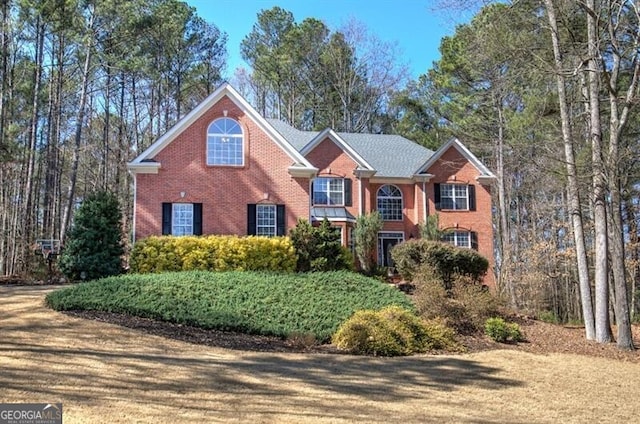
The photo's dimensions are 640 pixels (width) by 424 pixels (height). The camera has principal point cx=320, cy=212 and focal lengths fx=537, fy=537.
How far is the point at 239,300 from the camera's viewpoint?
13.2m

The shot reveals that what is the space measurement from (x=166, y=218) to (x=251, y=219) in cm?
286

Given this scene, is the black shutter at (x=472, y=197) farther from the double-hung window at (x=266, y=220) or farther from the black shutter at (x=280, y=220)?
the double-hung window at (x=266, y=220)

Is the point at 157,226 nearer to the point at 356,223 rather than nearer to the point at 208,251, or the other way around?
the point at 208,251

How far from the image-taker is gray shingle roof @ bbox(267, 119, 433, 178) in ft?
88.3

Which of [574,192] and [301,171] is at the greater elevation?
[301,171]

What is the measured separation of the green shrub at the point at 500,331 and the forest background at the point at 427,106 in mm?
2426

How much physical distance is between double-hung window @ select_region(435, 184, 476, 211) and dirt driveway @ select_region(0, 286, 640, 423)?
15.6 m

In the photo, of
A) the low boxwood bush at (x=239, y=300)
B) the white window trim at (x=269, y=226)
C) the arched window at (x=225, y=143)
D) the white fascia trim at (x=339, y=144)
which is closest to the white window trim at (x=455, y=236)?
the white fascia trim at (x=339, y=144)

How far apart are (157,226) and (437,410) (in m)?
13.2

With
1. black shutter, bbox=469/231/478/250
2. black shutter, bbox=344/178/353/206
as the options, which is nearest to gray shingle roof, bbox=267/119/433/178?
black shutter, bbox=344/178/353/206

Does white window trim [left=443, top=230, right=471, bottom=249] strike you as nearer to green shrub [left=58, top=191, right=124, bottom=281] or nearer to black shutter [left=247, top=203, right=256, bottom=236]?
black shutter [left=247, top=203, right=256, bottom=236]

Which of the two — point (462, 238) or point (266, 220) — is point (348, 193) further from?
point (266, 220)

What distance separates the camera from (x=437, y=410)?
7.10m

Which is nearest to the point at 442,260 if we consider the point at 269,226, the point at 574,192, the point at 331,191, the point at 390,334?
the point at 574,192
